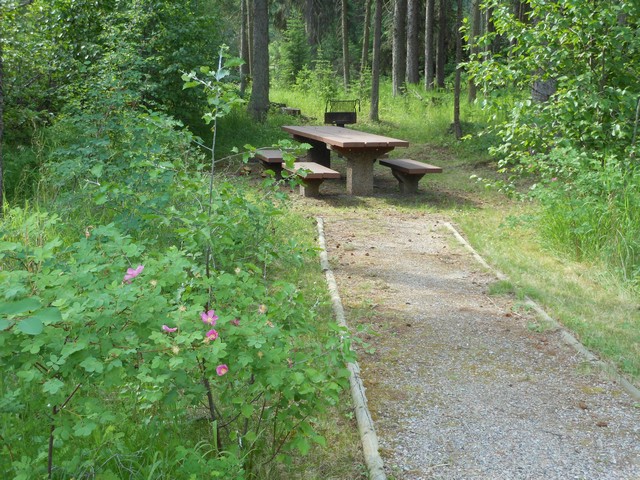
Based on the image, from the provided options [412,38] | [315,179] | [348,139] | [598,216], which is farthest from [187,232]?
[412,38]

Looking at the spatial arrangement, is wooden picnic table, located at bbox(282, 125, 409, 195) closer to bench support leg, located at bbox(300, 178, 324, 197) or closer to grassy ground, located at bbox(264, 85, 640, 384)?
grassy ground, located at bbox(264, 85, 640, 384)

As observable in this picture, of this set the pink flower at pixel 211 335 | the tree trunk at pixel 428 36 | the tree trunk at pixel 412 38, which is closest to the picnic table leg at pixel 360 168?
the pink flower at pixel 211 335

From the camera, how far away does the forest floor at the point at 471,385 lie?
3.50 metres

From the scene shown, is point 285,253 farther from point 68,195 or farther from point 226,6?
point 226,6

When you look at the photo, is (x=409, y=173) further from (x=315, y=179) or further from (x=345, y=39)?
(x=345, y=39)

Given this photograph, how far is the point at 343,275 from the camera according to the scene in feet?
22.3

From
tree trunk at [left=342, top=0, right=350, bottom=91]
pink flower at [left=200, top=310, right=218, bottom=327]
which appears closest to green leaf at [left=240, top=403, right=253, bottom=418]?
pink flower at [left=200, top=310, right=218, bottom=327]

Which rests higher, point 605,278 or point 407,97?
point 407,97

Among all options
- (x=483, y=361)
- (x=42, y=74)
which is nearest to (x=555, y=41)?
(x=483, y=361)

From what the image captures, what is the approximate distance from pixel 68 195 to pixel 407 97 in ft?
58.3

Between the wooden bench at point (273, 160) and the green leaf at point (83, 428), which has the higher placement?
the wooden bench at point (273, 160)

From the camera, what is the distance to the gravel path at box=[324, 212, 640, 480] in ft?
11.5

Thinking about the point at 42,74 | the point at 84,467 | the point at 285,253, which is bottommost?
the point at 84,467

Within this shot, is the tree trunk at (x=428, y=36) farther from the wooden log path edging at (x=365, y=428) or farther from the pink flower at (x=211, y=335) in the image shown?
the pink flower at (x=211, y=335)
